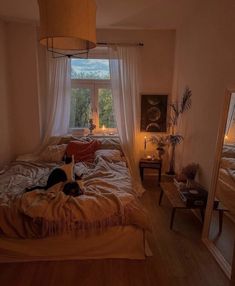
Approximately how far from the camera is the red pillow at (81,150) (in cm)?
360

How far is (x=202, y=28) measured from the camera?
2.90 meters

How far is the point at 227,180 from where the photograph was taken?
2.17 metres

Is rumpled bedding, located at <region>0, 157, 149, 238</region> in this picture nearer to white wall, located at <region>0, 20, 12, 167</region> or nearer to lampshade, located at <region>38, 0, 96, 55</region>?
lampshade, located at <region>38, 0, 96, 55</region>

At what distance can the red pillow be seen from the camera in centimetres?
360

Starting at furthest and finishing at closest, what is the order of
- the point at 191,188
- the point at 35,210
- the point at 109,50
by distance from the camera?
the point at 109,50, the point at 191,188, the point at 35,210

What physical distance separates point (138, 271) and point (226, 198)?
3.34 ft

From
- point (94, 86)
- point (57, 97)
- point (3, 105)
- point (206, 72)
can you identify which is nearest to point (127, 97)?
point (94, 86)

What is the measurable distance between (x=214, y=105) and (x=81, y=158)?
201 cm

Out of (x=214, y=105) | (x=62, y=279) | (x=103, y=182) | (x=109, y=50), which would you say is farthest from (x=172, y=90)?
(x=62, y=279)

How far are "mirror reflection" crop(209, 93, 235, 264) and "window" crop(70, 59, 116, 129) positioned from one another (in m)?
2.38

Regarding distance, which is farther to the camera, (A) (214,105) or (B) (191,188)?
(B) (191,188)

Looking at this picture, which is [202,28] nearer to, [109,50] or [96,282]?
[109,50]

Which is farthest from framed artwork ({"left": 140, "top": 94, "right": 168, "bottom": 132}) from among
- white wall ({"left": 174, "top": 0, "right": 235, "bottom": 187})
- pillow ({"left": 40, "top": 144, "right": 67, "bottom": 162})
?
pillow ({"left": 40, "top": 144, "right": 67, "bottom": 162})

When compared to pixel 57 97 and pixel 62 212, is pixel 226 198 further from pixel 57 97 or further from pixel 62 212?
pixel 57 97
